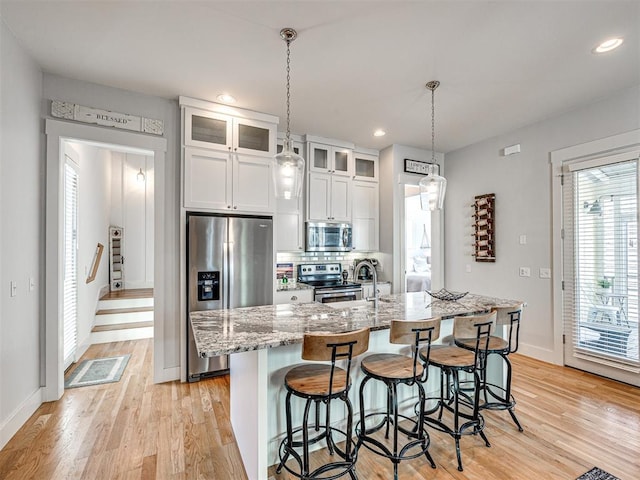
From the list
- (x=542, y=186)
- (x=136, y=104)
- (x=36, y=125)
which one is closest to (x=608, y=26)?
(x=542, y=186)

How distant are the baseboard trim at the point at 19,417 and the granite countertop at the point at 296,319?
5.04 feet

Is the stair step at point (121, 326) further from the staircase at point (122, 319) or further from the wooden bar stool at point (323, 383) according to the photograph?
the wooden bar stool at point (323, 383)

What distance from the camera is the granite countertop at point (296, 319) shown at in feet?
5.23

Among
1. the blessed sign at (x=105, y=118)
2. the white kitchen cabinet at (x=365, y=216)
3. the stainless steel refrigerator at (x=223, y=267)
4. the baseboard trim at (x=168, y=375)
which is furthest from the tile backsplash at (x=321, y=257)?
the blessed sign at (x=105, y=118)

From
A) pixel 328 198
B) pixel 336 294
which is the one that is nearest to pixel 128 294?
pixel 336 294

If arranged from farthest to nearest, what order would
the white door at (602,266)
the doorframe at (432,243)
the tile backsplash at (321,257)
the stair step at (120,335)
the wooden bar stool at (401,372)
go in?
the doorframe at (432,243) → the tile backsplash at (321,257) → the stair step at (120,335) → the white door at (602,266) → the wooden bar stool at (401,372)

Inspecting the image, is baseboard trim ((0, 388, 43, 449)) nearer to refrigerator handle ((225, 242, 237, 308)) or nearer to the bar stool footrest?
refrigerator handle ((225, 242, 237, 308))

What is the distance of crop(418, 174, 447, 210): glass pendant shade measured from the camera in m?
2.74

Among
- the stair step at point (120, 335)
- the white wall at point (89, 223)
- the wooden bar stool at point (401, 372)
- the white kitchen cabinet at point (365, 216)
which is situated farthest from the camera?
the white kitchen cabinet at point (365, 216)

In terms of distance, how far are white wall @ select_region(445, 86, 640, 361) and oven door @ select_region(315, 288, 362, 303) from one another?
1790mm

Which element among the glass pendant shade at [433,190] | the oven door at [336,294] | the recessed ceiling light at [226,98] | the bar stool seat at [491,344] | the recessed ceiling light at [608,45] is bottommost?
the bar stool seat at [491,344]

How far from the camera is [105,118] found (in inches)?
118

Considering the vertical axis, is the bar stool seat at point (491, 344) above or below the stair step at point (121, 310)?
above

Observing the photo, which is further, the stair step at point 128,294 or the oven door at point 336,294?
the stair step at point 128,294
